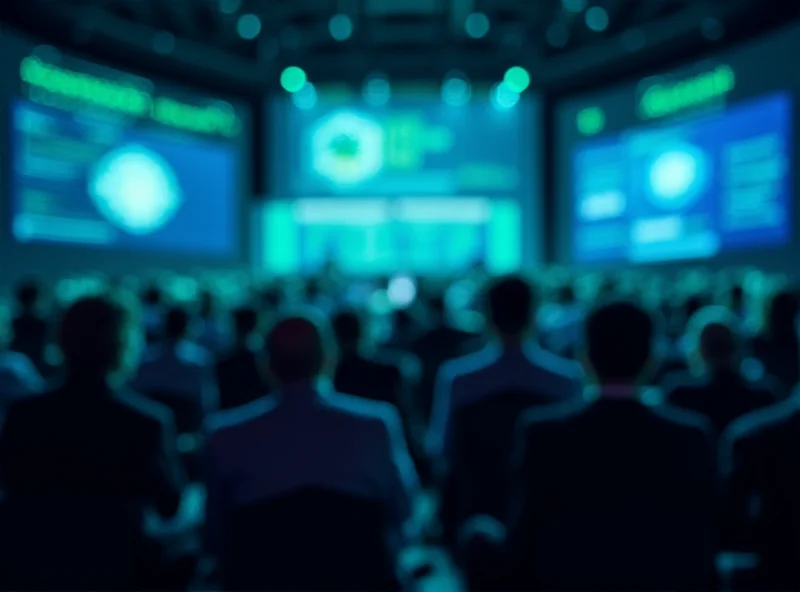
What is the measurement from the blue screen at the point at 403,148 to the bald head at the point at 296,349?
13.9 meters

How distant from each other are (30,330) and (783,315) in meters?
4.38

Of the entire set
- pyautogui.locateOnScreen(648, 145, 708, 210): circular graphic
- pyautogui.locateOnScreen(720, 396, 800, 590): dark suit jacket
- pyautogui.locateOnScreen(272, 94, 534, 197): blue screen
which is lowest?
pyautogui.locateOnScreen(720, 396, 800, 590): dark suit jacket

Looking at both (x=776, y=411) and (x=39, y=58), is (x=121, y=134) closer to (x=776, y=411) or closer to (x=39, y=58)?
(x=39, y=58)

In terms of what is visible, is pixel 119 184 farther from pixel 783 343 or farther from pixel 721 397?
pixel 721 397

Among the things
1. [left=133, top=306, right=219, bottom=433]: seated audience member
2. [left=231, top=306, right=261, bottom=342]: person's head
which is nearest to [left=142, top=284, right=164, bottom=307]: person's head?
[left=231, top=306, right=261, bottom=342]: person's head

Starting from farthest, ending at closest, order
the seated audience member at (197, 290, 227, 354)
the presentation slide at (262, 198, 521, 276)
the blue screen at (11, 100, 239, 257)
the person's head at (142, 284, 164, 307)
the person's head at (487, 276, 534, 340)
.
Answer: the presentation slide at (262, 198, 521, 276)
the blue screen at (11, 100, 239, 257)
the person's head at (142, 284, 164, 307)
the seated audience member at (197, 290, 227, 354)
the person's head at (487, 276, 534, 340)

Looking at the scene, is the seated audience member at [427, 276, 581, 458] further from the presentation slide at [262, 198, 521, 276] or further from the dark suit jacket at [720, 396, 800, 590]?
the presentation slide at [262, 198, 521, 276]

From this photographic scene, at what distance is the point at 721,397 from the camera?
3.16 metres

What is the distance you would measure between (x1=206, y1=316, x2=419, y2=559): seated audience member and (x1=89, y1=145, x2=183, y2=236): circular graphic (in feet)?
38.2

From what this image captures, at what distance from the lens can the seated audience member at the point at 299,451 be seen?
1.99 m

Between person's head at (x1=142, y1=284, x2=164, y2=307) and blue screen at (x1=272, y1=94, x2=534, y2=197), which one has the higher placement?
blue screen at (x1=272, y1=94, x2=534, y2=197)

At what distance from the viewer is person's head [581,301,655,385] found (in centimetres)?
206

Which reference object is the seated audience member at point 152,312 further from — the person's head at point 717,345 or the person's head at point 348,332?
the person's head at point 717,345

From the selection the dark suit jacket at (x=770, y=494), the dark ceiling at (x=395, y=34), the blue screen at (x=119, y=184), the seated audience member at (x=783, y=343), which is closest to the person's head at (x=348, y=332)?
the seated audience member at (x=783, y=343)
